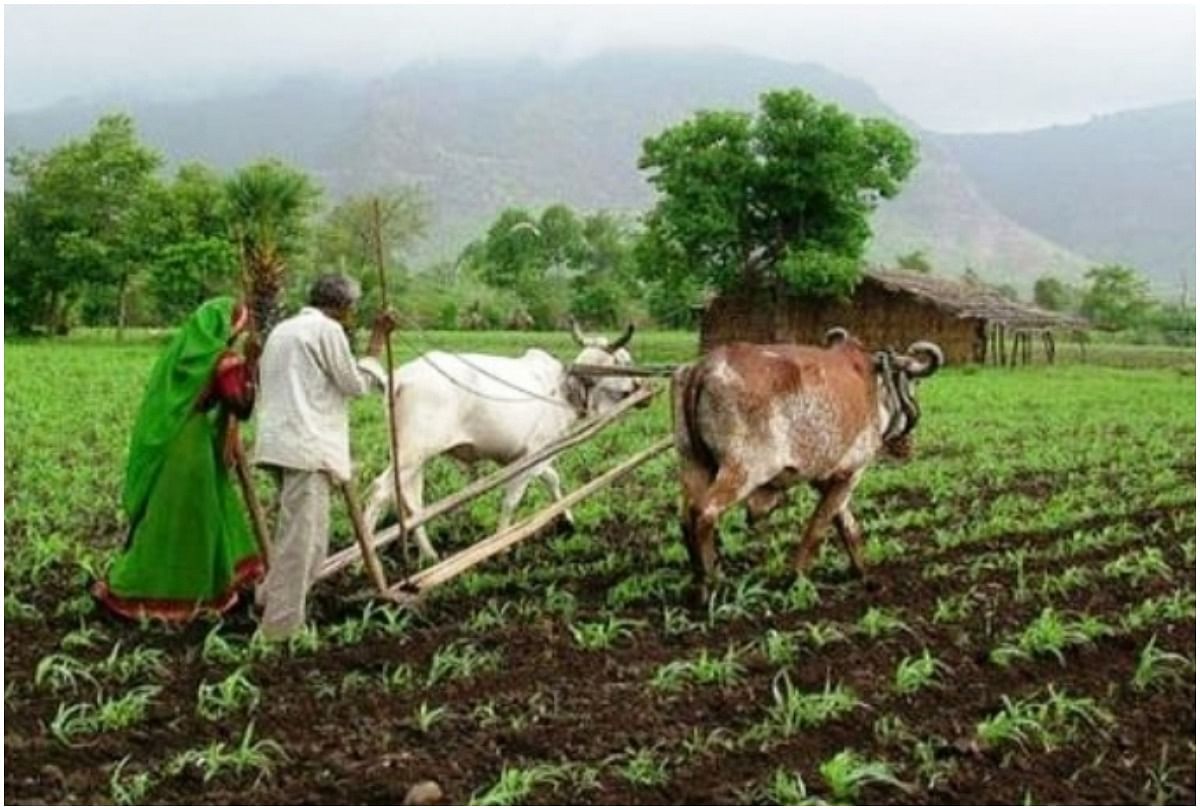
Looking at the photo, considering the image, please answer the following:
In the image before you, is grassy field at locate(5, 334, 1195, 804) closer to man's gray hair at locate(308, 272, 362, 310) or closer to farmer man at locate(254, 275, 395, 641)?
farmer man at locate(254, 275, 395, 641)

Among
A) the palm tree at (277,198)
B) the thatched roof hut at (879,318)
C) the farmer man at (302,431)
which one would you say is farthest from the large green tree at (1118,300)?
the farmer man at (302,431)

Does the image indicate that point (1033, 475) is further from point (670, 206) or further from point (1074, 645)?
point (670, 206)

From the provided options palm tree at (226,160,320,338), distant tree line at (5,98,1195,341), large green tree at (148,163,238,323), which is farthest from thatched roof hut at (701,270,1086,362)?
large green tree at (148,163,238,323)

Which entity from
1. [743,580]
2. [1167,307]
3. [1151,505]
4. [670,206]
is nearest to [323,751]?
[743,580]

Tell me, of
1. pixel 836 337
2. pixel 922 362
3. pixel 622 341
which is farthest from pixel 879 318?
pixel 836 337

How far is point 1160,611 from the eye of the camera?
25.1 feet

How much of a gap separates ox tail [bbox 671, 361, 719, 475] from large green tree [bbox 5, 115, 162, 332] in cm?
4195

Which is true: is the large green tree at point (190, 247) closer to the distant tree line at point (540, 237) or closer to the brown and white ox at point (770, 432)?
the distant tree line at point (540, 237)

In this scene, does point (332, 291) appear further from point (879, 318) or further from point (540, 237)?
point (879, 318)

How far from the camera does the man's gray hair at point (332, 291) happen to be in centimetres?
712

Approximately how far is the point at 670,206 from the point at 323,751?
3235 centimetres

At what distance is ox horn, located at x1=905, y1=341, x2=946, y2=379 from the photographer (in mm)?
9047

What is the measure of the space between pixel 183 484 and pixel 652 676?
7.87 ft

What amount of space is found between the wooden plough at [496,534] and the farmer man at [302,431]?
9.7 inches
